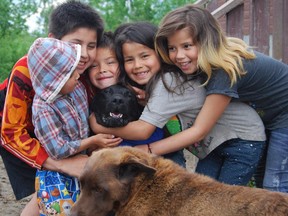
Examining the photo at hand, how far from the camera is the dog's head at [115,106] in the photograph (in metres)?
4.76

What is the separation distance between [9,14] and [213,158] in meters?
14.4

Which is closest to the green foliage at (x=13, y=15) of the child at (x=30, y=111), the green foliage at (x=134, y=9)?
the green foliage at (x=134, y=9)

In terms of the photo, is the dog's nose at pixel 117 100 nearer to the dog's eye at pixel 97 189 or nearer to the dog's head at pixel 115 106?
the dog's head at pixel 115 106

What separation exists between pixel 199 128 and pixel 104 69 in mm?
1079

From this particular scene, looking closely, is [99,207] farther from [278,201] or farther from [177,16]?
[177,16]

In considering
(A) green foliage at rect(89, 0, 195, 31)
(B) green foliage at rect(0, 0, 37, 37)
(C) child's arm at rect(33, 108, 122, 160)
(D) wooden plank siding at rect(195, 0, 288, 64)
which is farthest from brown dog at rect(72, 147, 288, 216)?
(A) green foliage at rect(89, 0, 195, 31)

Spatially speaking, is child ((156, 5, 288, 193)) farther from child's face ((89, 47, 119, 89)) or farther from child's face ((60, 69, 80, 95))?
child's face ((60, 69, 80, 95))

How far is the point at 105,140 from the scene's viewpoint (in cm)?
475

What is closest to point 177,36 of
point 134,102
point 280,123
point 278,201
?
point 134,102

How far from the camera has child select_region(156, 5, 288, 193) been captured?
466 cm

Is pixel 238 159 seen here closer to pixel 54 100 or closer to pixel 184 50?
pixel 184 50

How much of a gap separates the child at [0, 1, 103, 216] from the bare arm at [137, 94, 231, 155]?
722 millimetres

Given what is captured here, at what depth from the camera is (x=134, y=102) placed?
16.1 feet

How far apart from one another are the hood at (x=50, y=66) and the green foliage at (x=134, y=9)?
15.6 meters
